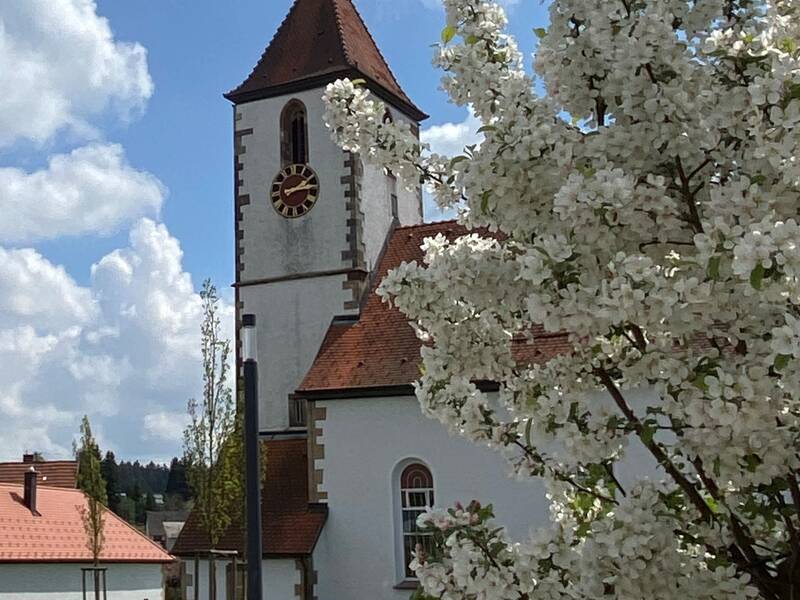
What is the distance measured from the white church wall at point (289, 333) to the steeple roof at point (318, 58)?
15.8 feet

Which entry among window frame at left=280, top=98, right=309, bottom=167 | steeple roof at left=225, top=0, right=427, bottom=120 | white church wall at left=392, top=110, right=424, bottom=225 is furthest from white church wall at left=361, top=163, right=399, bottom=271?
steeple roof at left=225, top=0, right=427, bottom=120

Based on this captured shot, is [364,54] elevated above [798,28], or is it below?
above

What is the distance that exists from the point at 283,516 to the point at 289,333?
443cm

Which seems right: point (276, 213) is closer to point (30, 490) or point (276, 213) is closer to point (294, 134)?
point (294, 134)

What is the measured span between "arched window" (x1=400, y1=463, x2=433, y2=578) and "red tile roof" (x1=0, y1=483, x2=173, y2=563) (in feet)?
53.9

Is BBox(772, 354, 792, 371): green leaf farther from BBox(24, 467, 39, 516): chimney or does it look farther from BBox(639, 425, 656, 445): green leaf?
BBox(24, 467, 39, 516): chimney

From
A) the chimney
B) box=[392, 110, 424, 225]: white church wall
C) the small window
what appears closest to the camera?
the small window

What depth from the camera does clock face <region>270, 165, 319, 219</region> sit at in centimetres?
2295

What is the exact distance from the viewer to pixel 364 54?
25.0 metres

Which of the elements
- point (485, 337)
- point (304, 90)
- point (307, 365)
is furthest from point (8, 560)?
point (485, 337)

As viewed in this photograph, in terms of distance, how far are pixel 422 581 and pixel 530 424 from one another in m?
0.76

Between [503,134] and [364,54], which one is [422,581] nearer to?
[503,134]

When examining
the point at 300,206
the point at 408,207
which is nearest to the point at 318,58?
the point at 300,206

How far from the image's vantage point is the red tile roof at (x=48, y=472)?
47406 millimetres
